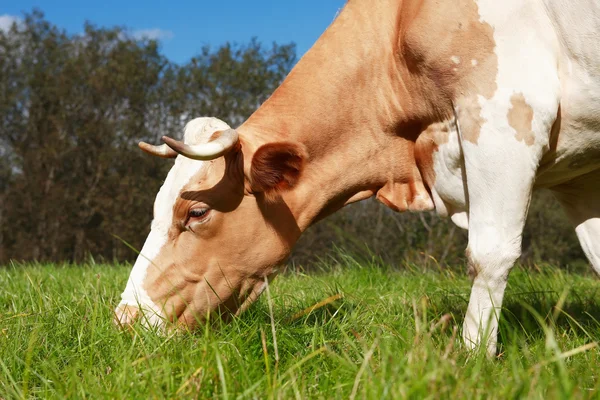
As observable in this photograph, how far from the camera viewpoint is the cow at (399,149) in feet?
10.1

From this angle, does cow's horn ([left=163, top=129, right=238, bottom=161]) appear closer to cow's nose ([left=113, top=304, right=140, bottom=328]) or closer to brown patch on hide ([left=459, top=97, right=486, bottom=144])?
cow's nose ([left=113, top=304, right=140, bottom=328])

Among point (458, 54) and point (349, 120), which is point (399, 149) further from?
point (458, 54)

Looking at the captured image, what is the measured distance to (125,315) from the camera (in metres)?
3.43

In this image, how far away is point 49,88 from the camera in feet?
95.5

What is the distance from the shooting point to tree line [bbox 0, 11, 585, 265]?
28.4 meters

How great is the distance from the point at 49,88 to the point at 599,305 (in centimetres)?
2846

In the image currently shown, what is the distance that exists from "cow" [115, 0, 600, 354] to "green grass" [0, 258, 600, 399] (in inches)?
12.0

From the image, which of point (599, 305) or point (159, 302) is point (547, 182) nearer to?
point (599, 305)

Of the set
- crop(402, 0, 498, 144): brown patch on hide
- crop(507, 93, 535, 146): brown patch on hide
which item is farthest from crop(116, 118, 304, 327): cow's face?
crop(507, 93, 535, 146): brown patch on hide

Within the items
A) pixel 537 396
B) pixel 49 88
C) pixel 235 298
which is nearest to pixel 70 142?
pixel 49 88

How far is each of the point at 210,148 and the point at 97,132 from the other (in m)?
27.3

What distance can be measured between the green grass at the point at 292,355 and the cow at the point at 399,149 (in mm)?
304


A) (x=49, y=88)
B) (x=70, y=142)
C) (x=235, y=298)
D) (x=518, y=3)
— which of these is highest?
(x=49, y=88)

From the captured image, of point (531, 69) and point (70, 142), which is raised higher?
point (70, 142)
